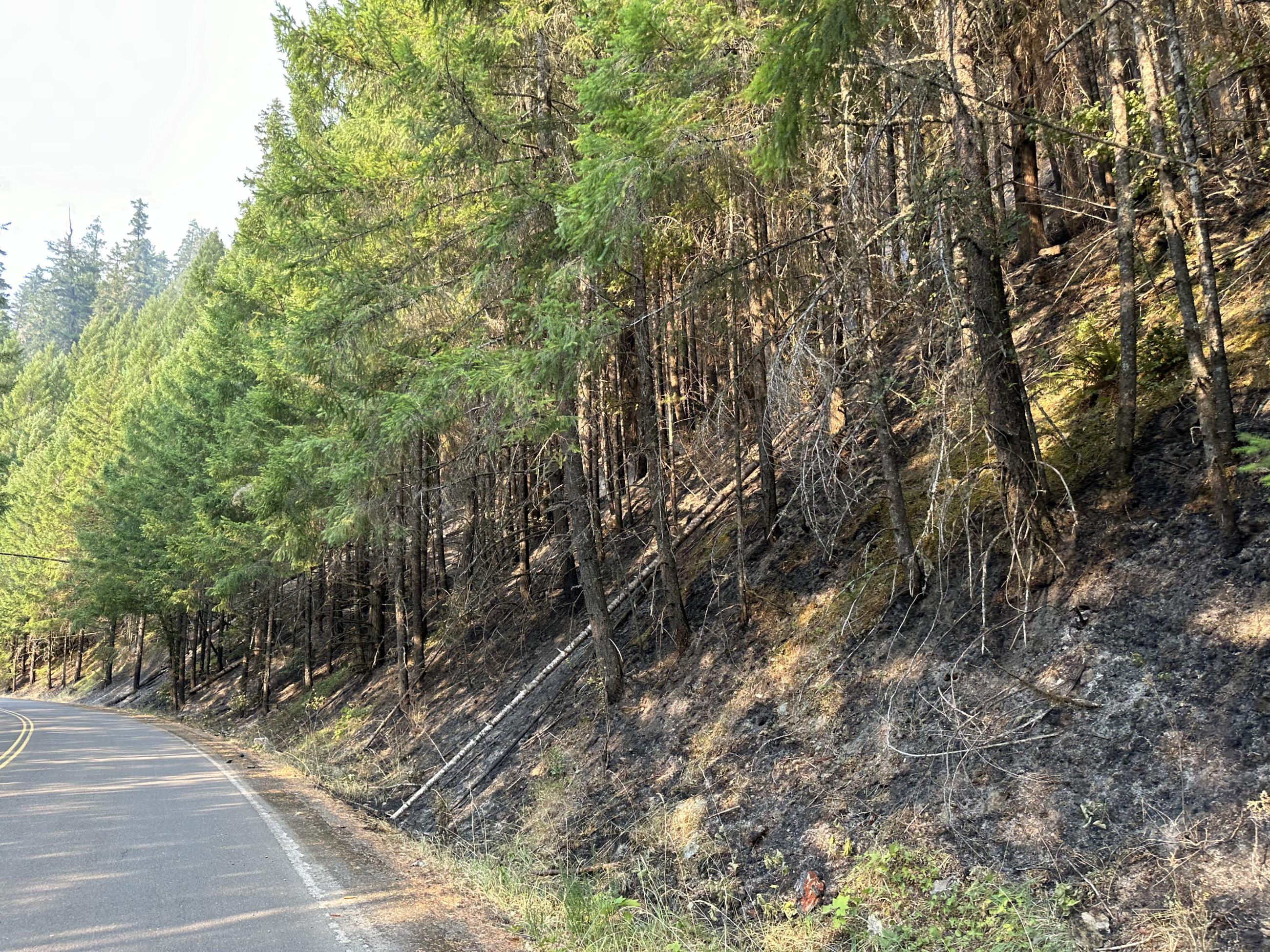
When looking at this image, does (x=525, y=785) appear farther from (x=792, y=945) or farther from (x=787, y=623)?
(x=792, y=945)

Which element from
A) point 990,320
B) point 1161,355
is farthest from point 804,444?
point 1161,355

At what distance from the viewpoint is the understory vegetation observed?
5.01 metres

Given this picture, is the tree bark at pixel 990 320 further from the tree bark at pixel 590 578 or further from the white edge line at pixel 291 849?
the white edge line at pixel 291 849

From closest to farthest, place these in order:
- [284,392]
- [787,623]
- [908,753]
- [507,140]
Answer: [908,753], [787,623], [507,140], [284,392]

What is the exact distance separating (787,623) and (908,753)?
114 inches

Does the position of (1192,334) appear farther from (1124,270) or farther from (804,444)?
(804,444)

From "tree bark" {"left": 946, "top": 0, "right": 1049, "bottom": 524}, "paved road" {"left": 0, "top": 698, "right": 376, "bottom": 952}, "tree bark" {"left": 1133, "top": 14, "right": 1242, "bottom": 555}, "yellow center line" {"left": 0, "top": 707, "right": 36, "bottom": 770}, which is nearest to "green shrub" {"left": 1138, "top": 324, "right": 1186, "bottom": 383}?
"tree bark" {"left": 1133, "top": 14, "right": 1242, "bottom": 555}

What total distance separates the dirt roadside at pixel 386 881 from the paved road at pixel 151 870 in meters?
0.22

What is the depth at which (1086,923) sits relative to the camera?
4.05 metres

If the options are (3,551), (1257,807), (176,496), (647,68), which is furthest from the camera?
(3,551)

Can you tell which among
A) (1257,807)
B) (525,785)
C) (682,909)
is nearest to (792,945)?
(682,909)

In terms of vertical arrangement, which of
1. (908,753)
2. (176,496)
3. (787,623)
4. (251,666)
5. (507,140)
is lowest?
(251,666)

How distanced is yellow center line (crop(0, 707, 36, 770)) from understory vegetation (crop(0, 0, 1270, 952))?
488 centimetres

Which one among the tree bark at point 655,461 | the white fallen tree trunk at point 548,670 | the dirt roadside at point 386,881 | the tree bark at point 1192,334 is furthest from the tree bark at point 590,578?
the tree bark at point 1192,334
